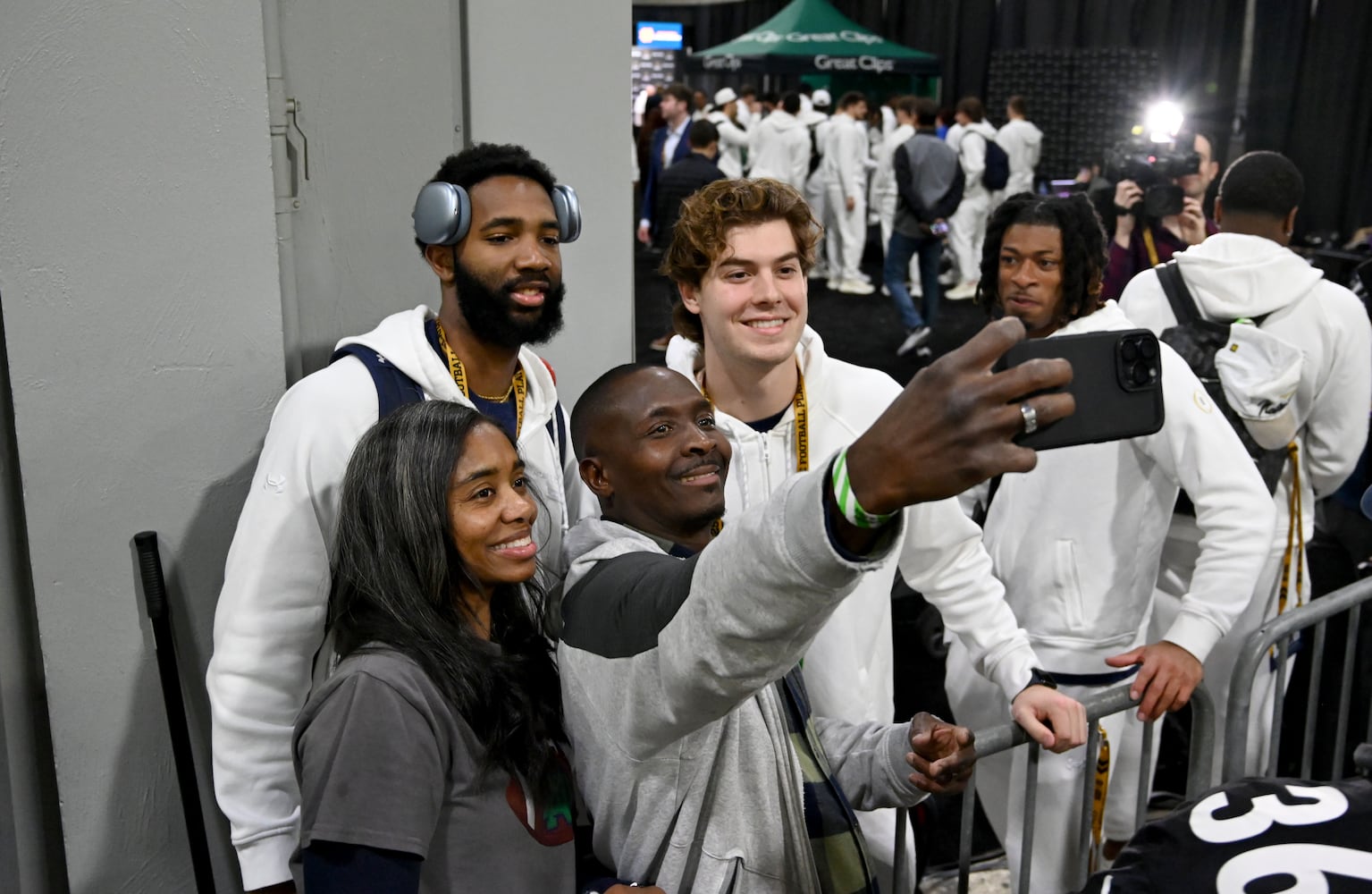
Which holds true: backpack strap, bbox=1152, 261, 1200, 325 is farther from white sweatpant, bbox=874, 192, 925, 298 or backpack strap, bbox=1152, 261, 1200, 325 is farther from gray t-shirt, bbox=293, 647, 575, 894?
white sweatpant, bbox=874, 192, 925, 298

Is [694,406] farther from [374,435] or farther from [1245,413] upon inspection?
[1245,413]

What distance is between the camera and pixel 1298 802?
127 cm

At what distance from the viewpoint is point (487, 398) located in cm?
242

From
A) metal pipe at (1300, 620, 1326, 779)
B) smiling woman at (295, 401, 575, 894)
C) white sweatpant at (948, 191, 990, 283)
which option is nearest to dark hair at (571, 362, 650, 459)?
smiling woman at (295, 401, 575, 894)

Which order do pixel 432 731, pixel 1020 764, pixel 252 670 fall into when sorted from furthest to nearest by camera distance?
pixel 1020 764 < pixel 252 670 < pixel 432 731

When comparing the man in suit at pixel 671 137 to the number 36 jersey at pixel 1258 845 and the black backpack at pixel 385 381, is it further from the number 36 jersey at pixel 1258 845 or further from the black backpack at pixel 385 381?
the number 36 jersey at pixel 1258 845

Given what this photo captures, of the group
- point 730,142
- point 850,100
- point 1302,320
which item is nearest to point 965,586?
point 1302,320

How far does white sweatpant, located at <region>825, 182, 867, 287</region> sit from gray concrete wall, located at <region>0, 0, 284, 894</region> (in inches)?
435

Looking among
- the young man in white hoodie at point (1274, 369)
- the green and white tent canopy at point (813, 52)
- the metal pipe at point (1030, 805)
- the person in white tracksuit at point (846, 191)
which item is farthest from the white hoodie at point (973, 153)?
the metal pipe at point (1030, 805)

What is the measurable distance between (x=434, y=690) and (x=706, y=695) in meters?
0.59

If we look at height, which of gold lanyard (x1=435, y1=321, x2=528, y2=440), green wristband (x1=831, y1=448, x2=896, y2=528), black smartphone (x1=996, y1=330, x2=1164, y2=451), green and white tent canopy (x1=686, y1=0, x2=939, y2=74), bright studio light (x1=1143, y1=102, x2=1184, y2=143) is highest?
green and white tent canopy (x1=686, y1=0, x2=939, y2=74)

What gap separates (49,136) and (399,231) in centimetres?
89

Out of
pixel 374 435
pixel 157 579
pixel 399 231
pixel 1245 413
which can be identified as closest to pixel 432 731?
pixel 374 435

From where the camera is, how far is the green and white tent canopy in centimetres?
1451
